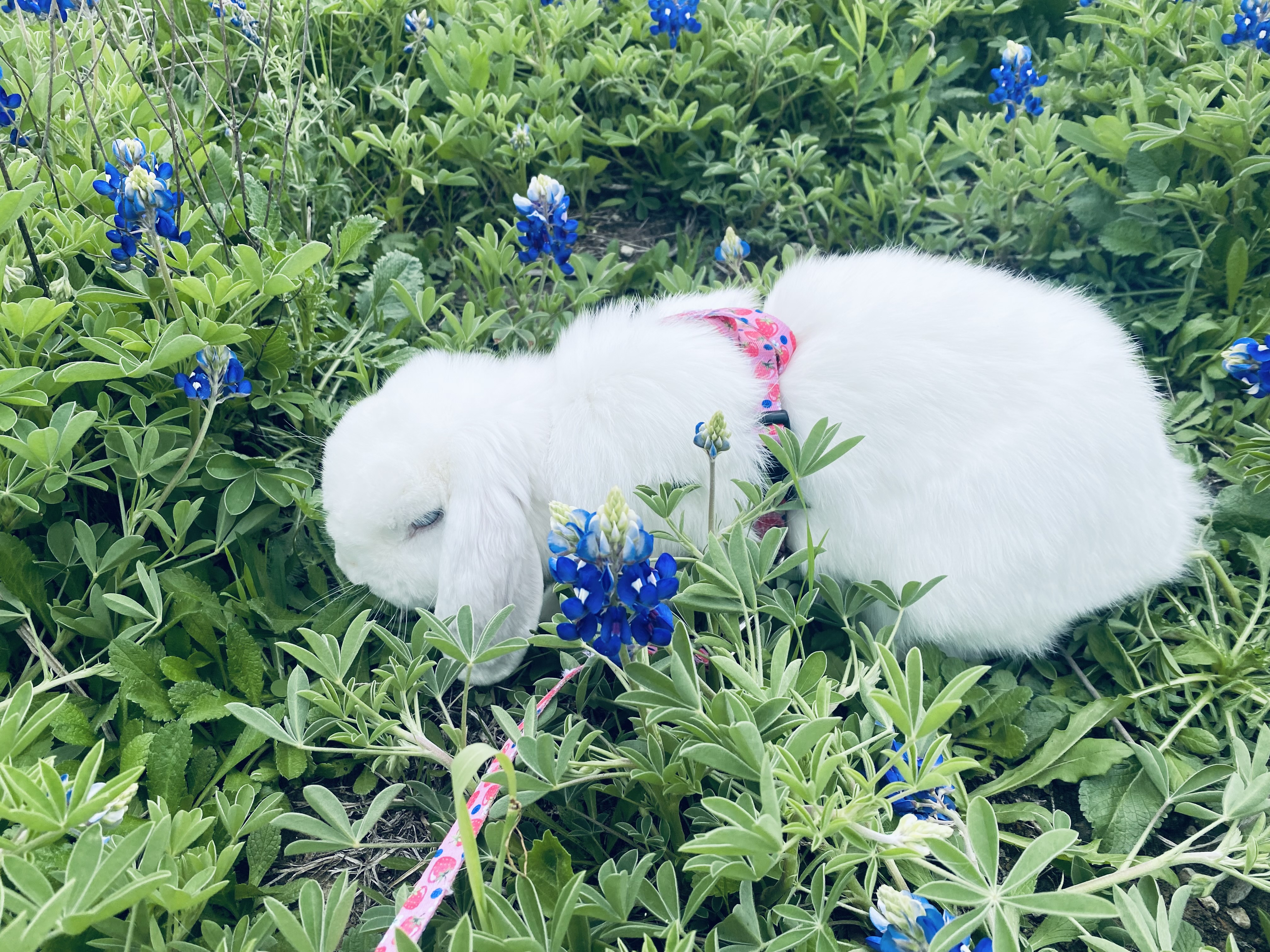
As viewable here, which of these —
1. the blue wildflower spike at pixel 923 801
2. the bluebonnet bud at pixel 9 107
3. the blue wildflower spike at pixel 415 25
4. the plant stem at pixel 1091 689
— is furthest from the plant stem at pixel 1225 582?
the bluebonnet bud at pixel 9 107

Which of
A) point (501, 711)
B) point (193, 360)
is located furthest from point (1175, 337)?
point (193, 360)

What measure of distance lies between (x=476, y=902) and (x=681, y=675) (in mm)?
471

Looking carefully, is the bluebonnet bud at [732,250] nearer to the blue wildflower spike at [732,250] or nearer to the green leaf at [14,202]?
Answer: the blue wildflower spike at [732,250]

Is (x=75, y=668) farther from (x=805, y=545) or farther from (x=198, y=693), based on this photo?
(x=805, y=545)

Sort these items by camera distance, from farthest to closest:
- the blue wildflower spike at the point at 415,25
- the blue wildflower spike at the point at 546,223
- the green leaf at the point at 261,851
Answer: the blue wildflower spike at the point at 415,25
the blue wildflower spike at the point at 546,223
the green leaf at the point at 261,851

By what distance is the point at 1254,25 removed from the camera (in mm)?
2771

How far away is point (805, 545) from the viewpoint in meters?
2.03

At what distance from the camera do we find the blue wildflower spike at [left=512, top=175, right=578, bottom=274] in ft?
8.52

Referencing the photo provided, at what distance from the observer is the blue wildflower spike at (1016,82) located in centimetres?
301

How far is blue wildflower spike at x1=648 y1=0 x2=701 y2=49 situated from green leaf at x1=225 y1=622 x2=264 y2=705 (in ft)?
9.09

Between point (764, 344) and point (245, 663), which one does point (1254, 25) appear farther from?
point (245, 663)

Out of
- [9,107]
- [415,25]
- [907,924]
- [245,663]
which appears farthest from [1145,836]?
[415,25]

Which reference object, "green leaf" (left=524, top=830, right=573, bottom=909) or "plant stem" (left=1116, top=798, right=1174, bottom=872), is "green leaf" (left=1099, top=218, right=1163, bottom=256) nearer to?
"plant stem" (left=1116, top=798, right=1174, bottom=872)

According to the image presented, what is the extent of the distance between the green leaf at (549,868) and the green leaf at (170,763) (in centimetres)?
77
